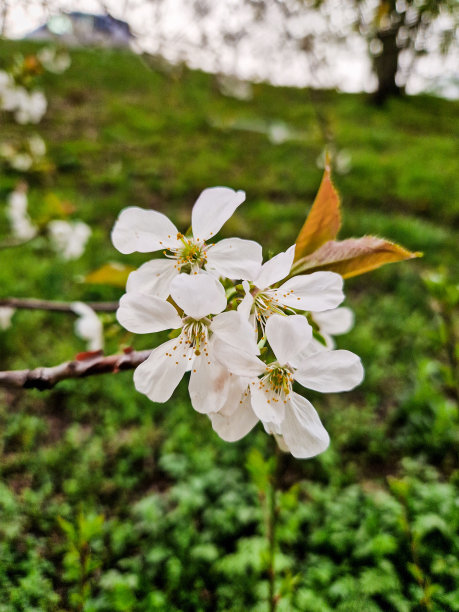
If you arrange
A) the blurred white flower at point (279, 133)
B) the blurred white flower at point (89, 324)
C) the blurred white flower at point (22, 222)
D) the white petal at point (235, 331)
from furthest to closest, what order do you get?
the blurred white flower at point (279, 133), the blurred white flower at point (22, 222), the blurred white flower at point (89, 324), the white petal at point (235, 331)

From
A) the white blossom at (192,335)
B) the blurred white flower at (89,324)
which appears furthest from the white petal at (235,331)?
the blurred white flower at (89,324)

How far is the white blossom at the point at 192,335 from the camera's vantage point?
1.54 ft

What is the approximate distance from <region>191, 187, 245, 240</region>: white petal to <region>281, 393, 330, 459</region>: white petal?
0.26m

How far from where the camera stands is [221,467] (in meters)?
1.66

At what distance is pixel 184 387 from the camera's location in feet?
6.67

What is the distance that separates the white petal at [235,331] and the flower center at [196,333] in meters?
0.05

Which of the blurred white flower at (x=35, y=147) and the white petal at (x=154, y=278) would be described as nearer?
the white petal at (x=154, y=278)

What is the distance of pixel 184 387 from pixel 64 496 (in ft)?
2.32

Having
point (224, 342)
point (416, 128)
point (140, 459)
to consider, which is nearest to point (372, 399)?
point (140, 459)

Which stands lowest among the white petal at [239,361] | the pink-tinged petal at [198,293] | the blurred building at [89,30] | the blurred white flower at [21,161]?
the blurred white flower at [21,161]

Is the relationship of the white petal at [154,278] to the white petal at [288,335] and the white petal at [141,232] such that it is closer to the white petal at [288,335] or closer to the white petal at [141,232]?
the white petal at [141,232]

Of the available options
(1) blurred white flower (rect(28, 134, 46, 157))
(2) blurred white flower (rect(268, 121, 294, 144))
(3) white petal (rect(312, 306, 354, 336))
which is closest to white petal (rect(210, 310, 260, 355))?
(3) white petal (rect(312, 306, 354, 336))

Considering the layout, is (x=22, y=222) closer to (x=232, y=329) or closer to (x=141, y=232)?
(x=141, y=232)

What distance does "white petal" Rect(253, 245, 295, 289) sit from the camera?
0.50 meters
